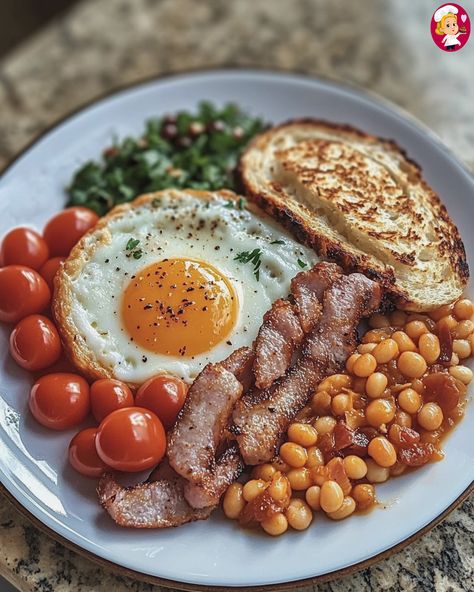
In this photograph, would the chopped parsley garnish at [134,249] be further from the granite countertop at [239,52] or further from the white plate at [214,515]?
the granite countertop at [239,52]

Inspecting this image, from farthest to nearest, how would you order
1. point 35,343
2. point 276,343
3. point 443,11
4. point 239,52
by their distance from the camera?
1. point 239,52
2. point 443,11
3. point 35,343
4. point 276,343

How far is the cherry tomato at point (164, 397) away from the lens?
3727 millimetres

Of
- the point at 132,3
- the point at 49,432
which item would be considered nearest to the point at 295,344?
the point at 49,432

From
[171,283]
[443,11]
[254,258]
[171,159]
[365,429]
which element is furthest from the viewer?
[171,159]

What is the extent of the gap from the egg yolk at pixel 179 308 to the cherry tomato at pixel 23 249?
0.75 m

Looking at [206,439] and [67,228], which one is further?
[67,228]

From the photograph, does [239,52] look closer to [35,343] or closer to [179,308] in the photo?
[179,308]

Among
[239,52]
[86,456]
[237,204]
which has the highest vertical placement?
[239,52]

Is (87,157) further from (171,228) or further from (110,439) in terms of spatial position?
(110,439)

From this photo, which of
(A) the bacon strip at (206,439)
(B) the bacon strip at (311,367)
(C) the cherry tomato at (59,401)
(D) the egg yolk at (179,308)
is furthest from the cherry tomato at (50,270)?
(B) the bacon strip at (311,367)

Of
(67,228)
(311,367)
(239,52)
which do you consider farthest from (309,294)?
(239,52)

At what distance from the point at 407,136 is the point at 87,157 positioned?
235 centimetres

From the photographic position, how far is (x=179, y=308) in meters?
3.98

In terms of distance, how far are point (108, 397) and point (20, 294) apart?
900 mm
